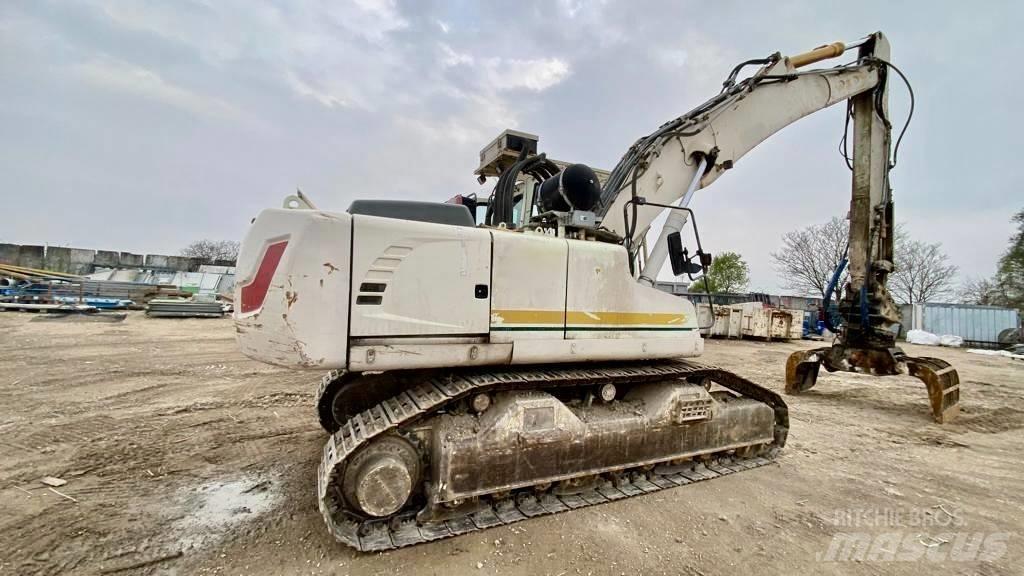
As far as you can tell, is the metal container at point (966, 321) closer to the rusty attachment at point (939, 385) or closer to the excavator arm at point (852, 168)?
the rusty attachment at point (939, 385)

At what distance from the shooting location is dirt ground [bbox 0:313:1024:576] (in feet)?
7.71

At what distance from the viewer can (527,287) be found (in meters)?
2.80

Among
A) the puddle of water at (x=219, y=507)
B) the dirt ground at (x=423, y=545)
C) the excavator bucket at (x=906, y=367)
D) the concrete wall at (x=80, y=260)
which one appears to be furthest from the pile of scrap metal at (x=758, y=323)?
the concrete wall at (x=80, y=260)

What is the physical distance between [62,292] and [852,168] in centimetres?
2503

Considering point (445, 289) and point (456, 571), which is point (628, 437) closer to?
point (456, 571)

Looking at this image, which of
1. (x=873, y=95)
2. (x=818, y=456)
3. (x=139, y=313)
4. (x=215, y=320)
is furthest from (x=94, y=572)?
(x=139, y=313)

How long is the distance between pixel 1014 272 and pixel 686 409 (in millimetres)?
34646

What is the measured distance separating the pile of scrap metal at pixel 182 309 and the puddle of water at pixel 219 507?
15474 mm

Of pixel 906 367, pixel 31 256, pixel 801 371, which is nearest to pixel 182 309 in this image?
pixel 31 256

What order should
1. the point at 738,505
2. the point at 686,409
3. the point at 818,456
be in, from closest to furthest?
the point at 738,505 → the point at 686,409 → the point at 818,456

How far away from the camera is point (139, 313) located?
1609cm

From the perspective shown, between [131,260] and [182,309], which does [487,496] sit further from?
[131,260]

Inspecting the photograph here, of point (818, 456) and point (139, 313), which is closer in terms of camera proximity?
point (818, 456)

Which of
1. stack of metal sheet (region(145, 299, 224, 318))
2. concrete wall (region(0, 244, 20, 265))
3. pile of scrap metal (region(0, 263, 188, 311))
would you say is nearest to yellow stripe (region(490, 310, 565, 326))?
stack of metal sheet (region(145, 299, 224, 318))
